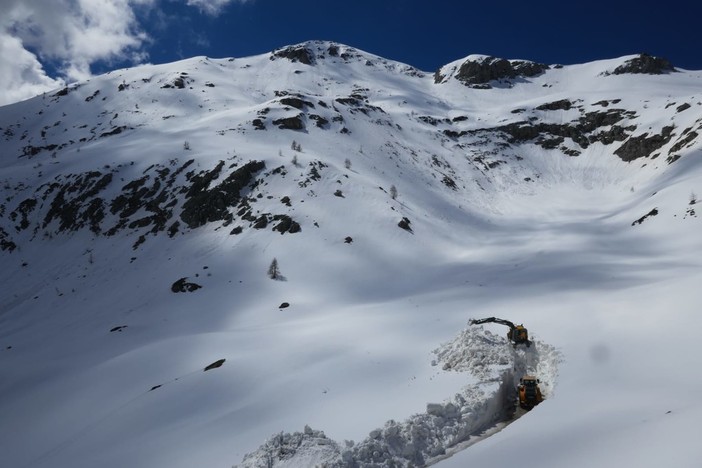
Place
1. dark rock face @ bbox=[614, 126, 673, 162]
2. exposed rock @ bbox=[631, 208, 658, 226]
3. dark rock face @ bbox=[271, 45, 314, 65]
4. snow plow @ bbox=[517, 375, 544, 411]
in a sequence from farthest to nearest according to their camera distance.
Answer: dark rock face @ bbox=[271, 45, 314, 65]
dark rock face @ bbox=[614, 126, 673, 162]
exposed rock @ bbox=[631, 208, 658, 226]
snow plow @ bbox=[517, 375, 544, 411]

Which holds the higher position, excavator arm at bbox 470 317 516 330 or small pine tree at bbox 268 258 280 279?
small pine tree at bbox 268 258 280 279

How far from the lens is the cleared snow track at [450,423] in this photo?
11.0 m

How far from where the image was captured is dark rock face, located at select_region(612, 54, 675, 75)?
114938mm

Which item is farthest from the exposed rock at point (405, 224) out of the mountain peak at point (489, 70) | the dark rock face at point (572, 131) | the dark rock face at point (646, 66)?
the dark rock face at point (646, 66)

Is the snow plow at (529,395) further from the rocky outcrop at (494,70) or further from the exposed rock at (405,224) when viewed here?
the rocky outcrop at (494,70)

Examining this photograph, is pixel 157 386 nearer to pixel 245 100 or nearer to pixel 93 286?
pixel 93 286

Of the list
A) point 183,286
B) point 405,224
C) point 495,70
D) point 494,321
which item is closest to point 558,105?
point 495,70

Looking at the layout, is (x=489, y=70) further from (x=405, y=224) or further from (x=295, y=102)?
(x=405, y=224)

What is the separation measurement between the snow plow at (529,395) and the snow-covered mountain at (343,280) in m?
0.37

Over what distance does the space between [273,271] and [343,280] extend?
6.18 m

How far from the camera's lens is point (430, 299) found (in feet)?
90.1

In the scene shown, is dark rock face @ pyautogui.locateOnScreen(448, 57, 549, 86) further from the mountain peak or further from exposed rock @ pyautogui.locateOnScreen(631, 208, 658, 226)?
exposed rock @ pyautogui.locateOnScreen(631, 208, 658, 226)

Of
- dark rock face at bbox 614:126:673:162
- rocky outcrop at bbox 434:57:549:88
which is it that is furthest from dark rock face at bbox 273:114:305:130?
rocky outcrop at bbox 434:57:549:88

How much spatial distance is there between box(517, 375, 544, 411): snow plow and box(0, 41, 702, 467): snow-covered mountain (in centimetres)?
37
